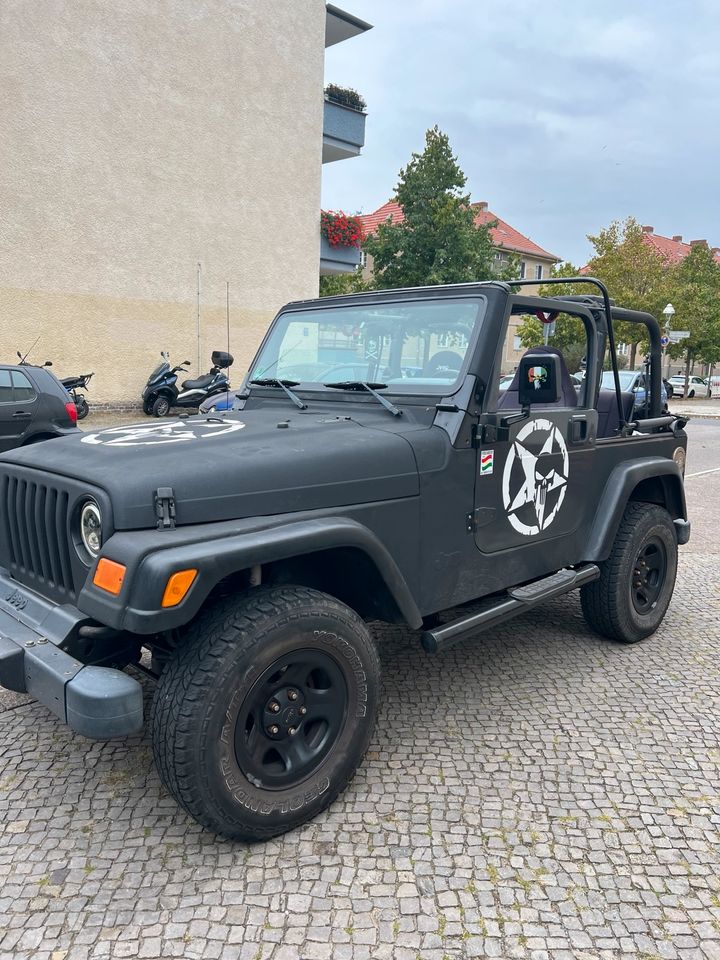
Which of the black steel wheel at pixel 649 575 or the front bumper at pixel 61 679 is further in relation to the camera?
the black steel wheel at pixel 649 575

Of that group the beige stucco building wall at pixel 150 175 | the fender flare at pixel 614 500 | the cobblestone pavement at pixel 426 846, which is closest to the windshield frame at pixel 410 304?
the fender flare at pixel 614 500

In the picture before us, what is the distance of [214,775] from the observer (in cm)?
227

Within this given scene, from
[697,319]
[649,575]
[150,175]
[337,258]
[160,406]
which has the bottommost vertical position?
[649,575]

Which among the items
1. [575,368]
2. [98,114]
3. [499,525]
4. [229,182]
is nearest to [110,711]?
[499,525]

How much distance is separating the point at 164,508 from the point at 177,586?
29 centimetres

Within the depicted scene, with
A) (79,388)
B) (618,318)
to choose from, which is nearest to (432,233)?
(79,388)

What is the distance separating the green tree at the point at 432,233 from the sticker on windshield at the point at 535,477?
20973 millimetres

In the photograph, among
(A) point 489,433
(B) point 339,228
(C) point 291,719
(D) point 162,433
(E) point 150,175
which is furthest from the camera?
(B) point 339,228

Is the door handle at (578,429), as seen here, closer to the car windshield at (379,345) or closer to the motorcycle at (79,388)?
the car windshield at (379,345)

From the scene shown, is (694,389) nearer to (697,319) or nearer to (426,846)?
(697,319)

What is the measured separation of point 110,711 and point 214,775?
1.29 ft

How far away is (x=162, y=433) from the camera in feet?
9.83

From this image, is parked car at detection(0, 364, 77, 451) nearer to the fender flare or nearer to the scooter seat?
the scooter seat

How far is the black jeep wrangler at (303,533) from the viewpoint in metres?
2.25
